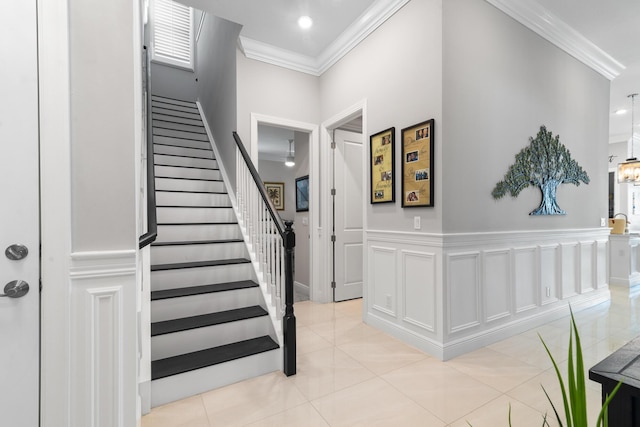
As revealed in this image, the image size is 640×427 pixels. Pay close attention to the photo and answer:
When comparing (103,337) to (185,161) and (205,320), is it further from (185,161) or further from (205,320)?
(185,161)

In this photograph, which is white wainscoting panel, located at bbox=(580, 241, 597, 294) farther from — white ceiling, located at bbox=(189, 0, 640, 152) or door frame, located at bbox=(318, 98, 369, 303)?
door frame, located at bbox=(318, 98, 369, 303)

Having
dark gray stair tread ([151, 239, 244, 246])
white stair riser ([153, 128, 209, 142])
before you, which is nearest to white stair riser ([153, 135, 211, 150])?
white stair riser ([153, 128, 209, 142])

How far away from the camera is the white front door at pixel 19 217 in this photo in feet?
3.63

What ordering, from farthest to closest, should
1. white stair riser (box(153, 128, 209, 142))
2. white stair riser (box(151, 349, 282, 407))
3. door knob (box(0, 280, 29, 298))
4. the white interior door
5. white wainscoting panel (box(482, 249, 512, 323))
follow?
white stair riser (box(153, 128, 209, 142)) < the white interior door < white wainscoting panel (box(482, 249, 512, 323)) < white stair riser (box(151, 349, 282, 407)) < door knob (box(0, 280, 29, 298))

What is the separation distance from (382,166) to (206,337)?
217 centimetres

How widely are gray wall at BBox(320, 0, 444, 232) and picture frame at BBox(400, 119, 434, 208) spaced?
0.05m

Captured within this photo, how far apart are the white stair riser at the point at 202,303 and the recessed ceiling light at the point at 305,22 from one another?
2676 millimetres

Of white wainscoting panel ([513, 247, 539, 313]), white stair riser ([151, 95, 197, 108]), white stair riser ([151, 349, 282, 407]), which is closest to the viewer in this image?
white stair riser ([151, 349, 282, 407])

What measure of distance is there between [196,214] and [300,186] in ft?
6.06

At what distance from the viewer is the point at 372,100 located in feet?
10.2

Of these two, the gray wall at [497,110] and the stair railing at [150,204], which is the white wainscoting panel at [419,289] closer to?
the gray wall at [497,110]

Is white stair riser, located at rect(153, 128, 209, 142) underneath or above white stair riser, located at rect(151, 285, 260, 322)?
above

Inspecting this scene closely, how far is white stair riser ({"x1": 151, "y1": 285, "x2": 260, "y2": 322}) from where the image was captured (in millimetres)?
2281

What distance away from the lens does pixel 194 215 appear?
341 centimetres
